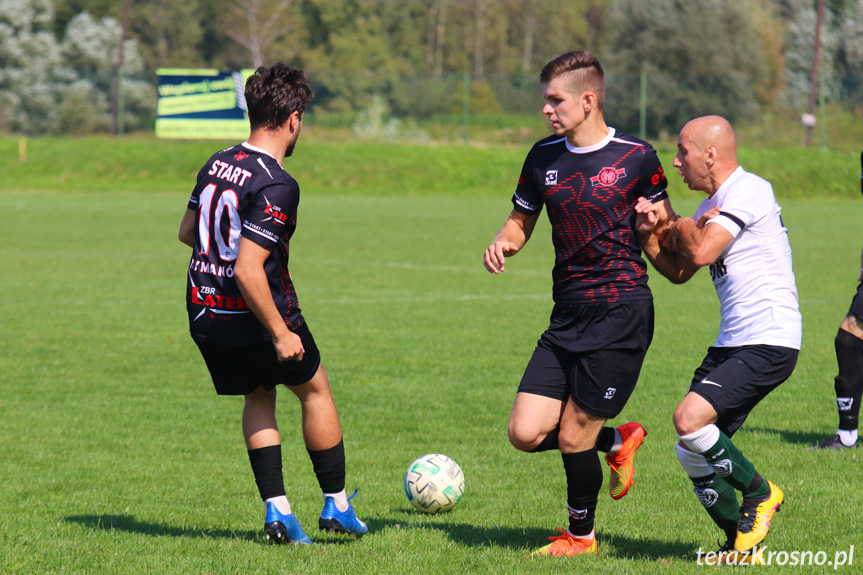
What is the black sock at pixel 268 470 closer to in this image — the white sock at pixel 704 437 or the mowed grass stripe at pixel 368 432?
the mowed grass stripe at pixel 368 432

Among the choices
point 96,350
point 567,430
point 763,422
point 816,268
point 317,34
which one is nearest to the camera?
point 567,430

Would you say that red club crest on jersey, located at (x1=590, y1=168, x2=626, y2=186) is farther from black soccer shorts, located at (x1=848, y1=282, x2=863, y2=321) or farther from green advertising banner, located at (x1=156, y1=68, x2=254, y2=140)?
green advertising banner, located at (x1=156, y1=68, x2=254, y2=140)

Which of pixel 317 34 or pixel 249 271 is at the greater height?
pixel 317 34

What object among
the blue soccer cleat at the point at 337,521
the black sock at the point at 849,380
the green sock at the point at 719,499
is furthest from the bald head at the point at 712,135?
the black sock at the point at 849,380

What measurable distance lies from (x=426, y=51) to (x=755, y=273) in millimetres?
80272

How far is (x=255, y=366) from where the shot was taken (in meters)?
4.52

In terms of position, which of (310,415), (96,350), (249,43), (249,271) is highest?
(249,43)

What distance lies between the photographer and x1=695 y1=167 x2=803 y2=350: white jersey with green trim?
14.1 ft

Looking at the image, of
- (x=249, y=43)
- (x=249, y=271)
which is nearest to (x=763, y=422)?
(x=249, y=271)

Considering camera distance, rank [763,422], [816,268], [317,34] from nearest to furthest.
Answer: [763,422] → [816,268] → [317,34]

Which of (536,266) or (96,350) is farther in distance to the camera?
(536,266)

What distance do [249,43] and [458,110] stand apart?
3026 centimetres

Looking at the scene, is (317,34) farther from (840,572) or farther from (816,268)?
(840,572)

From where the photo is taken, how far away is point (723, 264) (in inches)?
173
